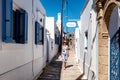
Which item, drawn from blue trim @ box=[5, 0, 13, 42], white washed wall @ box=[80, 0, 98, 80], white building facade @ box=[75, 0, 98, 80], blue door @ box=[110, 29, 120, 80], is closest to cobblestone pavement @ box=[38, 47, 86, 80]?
white building facade @ box=[75, 0, 98, 80]

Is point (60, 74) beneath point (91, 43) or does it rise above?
beneath

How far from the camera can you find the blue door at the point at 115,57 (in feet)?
24.9

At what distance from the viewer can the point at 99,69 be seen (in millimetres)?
9320

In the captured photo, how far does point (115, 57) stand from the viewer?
26.2 feet

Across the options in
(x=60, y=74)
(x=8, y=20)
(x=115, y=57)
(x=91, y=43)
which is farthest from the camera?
(x=60, y=74)

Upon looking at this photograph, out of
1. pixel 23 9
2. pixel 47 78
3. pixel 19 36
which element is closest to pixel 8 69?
pixel 19 36

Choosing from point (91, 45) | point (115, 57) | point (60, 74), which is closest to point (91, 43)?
point (91, 45)

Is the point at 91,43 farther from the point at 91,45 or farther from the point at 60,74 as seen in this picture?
the point at 60,74

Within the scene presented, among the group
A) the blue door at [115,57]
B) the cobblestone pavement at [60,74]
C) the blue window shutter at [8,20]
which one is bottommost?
the cobblestone pavement at [60,74]

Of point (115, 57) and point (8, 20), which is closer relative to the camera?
point (8, 20)

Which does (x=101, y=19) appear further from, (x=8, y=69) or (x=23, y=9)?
(x=8, y=69)

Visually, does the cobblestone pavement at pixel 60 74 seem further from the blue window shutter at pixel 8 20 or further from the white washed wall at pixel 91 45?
the blue window shutter at pixel 8 20

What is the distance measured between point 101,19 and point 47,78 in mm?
6143

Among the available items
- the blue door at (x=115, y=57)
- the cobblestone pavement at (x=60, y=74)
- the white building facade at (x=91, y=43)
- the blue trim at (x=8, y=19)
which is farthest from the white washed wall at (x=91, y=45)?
the blue trim at (x=8, y=19)
